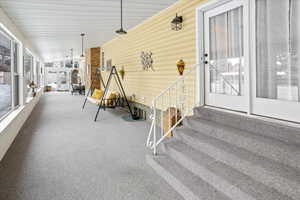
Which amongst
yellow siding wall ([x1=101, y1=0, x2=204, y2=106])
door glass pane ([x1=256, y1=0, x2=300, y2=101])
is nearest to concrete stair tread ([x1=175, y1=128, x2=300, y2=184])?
door glass pane ([x1=256, y1=0, x2=300, y2=101])

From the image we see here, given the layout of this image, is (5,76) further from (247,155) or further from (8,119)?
(247,155)

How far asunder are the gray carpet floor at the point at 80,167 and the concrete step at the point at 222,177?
375 mm

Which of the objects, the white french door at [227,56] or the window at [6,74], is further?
the window at [6,74]

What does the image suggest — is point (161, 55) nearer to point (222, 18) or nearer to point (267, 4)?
point (222, 18)

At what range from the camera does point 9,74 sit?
16.2 feet

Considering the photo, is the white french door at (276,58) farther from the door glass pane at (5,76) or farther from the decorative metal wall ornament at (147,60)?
the door glass pane at (5,76)

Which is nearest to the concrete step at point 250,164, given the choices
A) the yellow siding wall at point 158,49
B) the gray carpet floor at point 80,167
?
the gray carpet floor at point 80,167

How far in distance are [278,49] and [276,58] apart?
109 mm

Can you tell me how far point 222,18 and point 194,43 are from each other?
2.18 feet

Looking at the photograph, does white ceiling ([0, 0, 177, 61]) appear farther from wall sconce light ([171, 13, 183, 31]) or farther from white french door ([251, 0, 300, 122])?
white french door ([251, 0, 300, 122])

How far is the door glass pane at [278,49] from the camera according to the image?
252 cm

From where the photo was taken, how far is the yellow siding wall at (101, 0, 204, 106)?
169 inches

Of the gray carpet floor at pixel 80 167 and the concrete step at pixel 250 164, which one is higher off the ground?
the concrete step at pixel 250 164

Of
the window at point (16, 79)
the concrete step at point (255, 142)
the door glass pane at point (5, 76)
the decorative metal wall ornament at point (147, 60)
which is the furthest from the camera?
the decorative metal wall ornament at point (147, 60)
